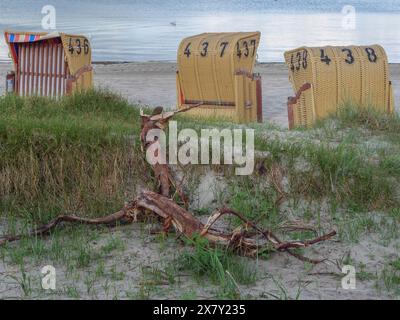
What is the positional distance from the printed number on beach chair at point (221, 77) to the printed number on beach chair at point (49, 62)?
4.65 feet

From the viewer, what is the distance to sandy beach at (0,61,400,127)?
13.3 metres

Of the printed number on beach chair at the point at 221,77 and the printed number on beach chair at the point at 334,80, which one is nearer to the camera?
the printed number on beach chair at the point at 334,80

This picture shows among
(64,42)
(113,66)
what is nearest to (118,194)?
(64,42)

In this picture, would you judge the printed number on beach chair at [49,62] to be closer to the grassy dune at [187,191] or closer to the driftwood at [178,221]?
the grassy dune at [187,191]

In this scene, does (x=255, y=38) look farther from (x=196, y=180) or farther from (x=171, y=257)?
(x=171, y=257)

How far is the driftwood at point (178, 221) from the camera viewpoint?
4664mm

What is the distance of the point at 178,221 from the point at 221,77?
19.3 feet
